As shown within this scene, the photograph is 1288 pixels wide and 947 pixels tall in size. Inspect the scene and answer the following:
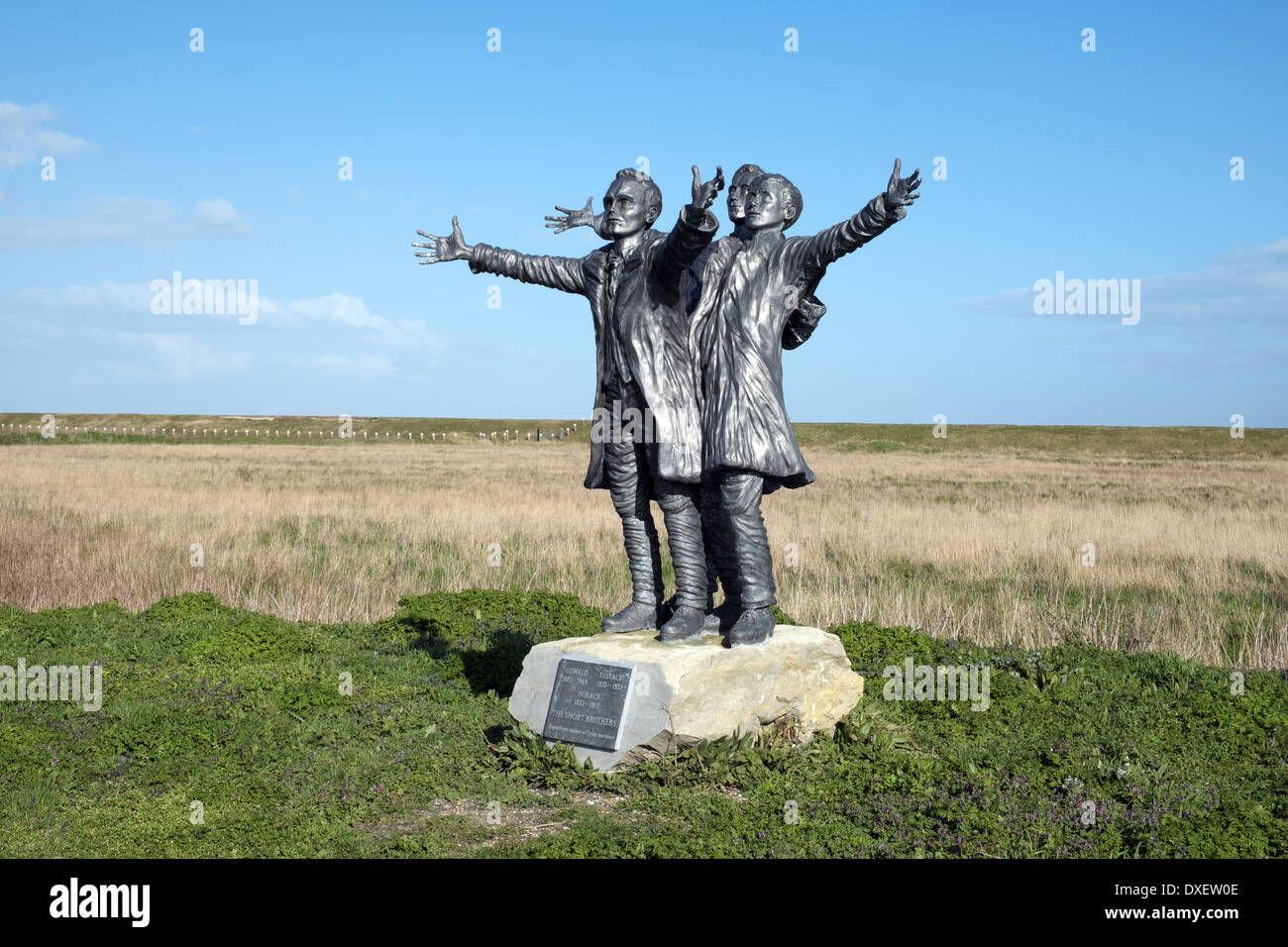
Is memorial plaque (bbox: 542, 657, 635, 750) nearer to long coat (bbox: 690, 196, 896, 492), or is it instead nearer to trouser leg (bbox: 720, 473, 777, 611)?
trouser leg (bbox: 720, 473, 777, 611)

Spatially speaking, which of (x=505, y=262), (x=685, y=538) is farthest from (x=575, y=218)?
(x=685, y=538)

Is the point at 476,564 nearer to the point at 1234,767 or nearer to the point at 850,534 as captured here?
the point at 850,534

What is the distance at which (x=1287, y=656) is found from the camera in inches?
351

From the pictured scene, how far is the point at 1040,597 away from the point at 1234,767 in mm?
6044

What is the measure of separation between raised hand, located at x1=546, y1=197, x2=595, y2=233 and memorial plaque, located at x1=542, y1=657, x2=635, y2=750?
9.53 ft

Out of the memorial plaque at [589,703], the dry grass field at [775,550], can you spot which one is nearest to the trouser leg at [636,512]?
the memorial plaque at [589,703]

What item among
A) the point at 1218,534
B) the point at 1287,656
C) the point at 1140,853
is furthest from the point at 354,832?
the point at 1218,534

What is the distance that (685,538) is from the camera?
679 centimetres

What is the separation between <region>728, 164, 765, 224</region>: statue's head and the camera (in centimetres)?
671

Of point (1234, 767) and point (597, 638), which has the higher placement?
point (597, 638)

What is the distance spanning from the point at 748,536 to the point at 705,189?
7.02 ft

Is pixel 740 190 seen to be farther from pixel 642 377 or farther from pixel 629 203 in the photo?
pixel 642 377

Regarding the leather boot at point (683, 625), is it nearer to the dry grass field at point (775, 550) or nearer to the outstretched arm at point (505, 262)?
the outstretched arm at point (505, 262)

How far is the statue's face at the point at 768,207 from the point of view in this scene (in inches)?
259
